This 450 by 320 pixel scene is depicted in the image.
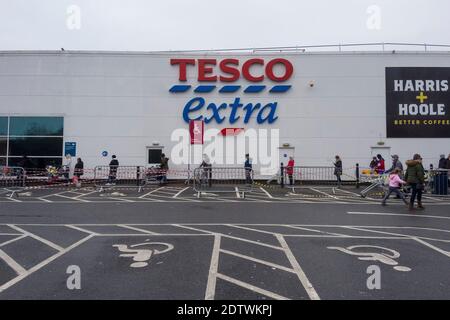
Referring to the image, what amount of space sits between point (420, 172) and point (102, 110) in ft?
57.3

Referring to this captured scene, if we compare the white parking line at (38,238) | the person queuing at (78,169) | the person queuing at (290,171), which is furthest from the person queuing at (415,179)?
the person queuing at (78,169)

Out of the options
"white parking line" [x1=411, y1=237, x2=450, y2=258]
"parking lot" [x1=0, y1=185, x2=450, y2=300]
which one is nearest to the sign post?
"parking lot" [x1=0, y1=185, x2=450, y2=300]

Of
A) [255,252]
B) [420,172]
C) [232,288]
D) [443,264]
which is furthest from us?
[420,172]

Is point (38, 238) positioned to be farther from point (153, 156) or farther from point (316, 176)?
point (316, 176)

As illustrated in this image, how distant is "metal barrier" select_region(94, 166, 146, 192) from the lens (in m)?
19.2

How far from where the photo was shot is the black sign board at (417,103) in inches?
838

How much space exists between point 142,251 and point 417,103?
20.6 meters

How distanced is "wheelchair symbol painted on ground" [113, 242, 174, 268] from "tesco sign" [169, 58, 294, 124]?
1552 centimetres

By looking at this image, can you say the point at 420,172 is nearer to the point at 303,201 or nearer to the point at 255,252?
the point at 303,201

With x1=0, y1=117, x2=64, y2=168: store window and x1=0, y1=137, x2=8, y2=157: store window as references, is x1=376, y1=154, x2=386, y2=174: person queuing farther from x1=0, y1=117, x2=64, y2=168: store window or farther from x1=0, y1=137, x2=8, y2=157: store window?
x1=0, y1=137, x2=8, y2=157: store window

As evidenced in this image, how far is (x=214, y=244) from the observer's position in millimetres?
6660

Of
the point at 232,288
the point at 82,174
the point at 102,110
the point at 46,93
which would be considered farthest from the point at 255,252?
the point at 46,93

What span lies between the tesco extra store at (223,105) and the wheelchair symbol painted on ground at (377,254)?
49.9ft

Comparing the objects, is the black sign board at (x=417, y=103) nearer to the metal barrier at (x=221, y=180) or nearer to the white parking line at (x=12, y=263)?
the metal barrier at (x=221, y=180)
